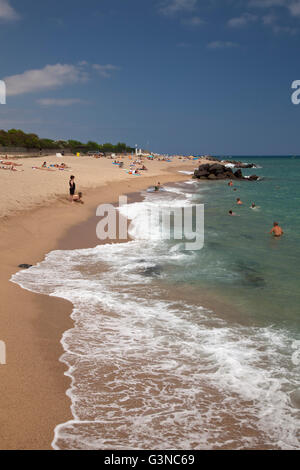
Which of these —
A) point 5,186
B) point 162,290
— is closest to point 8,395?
point 162,290

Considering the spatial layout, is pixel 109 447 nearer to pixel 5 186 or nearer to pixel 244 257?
pixel 244 257

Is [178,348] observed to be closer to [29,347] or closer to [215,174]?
[29,347]

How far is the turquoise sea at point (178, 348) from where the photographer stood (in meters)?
3.90

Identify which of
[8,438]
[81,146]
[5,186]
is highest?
[81,146]

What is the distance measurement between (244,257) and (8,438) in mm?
9926

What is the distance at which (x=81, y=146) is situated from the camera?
86688mm

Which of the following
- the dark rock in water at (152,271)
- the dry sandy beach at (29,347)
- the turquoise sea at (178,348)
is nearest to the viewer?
the dry sandy beach at (29,347)

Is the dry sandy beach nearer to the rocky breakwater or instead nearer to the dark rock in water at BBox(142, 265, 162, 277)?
the dark rock in water at BBox(142, 265, 162, 277)

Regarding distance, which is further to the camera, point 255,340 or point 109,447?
point 255,340

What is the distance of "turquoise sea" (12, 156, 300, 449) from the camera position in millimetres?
3898

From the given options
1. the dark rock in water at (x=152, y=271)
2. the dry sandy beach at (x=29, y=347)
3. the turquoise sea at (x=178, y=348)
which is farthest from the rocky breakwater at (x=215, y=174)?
the dark rock in water at (x=152, y=271)

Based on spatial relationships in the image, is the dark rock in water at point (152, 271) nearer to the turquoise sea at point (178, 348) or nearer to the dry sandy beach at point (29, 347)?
the turquoise sea at point (178, 348)

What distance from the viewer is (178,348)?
572 cm
